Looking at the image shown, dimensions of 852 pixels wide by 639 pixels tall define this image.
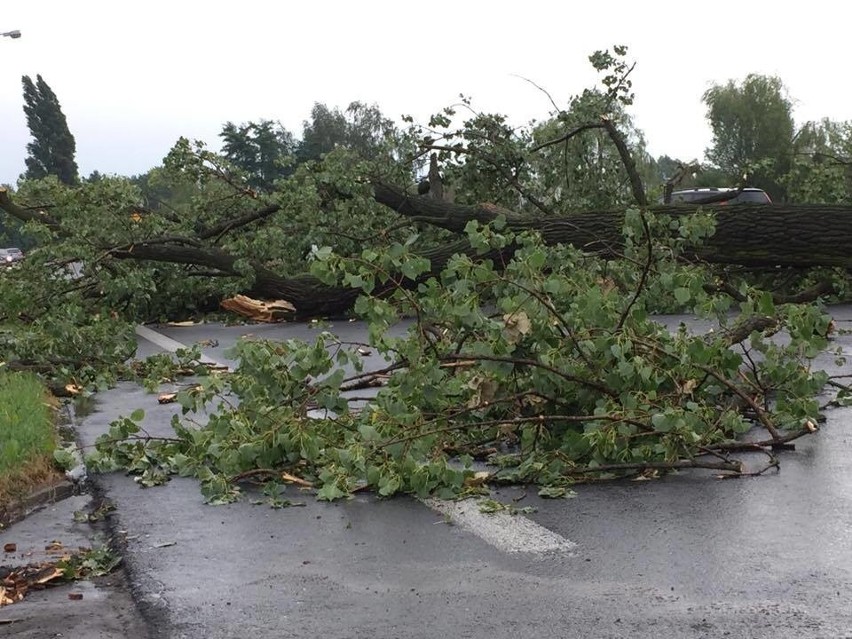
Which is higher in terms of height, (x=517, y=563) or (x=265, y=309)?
(x=265, y=309)

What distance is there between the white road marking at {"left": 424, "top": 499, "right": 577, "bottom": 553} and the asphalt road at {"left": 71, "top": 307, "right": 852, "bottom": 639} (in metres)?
0.01

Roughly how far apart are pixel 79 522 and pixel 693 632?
2851mm

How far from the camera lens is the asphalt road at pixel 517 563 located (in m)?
3.35

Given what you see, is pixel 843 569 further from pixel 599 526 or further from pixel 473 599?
pixel 473 599

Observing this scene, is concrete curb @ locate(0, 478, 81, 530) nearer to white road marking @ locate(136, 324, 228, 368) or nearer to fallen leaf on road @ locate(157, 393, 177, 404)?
fallen leaf on road @ locate(157, 393, 177, 404)

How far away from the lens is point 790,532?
167 inches

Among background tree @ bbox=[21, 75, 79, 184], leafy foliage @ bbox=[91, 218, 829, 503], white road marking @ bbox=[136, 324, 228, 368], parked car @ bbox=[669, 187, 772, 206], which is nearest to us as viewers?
leafy foliage @ bbox=[91, 218, 829, 503]

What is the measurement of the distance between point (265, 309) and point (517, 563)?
10927 mm

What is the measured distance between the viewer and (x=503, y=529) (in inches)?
174

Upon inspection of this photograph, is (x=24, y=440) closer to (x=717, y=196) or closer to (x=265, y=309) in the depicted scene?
(x=265, y=309)

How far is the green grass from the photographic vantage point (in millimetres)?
5258

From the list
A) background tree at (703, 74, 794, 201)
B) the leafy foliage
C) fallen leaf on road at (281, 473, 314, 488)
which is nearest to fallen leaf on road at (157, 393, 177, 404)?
the leafy foliage

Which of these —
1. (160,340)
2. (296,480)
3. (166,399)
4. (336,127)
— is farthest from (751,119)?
(296,480)

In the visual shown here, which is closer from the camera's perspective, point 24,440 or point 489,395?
point 489,395
